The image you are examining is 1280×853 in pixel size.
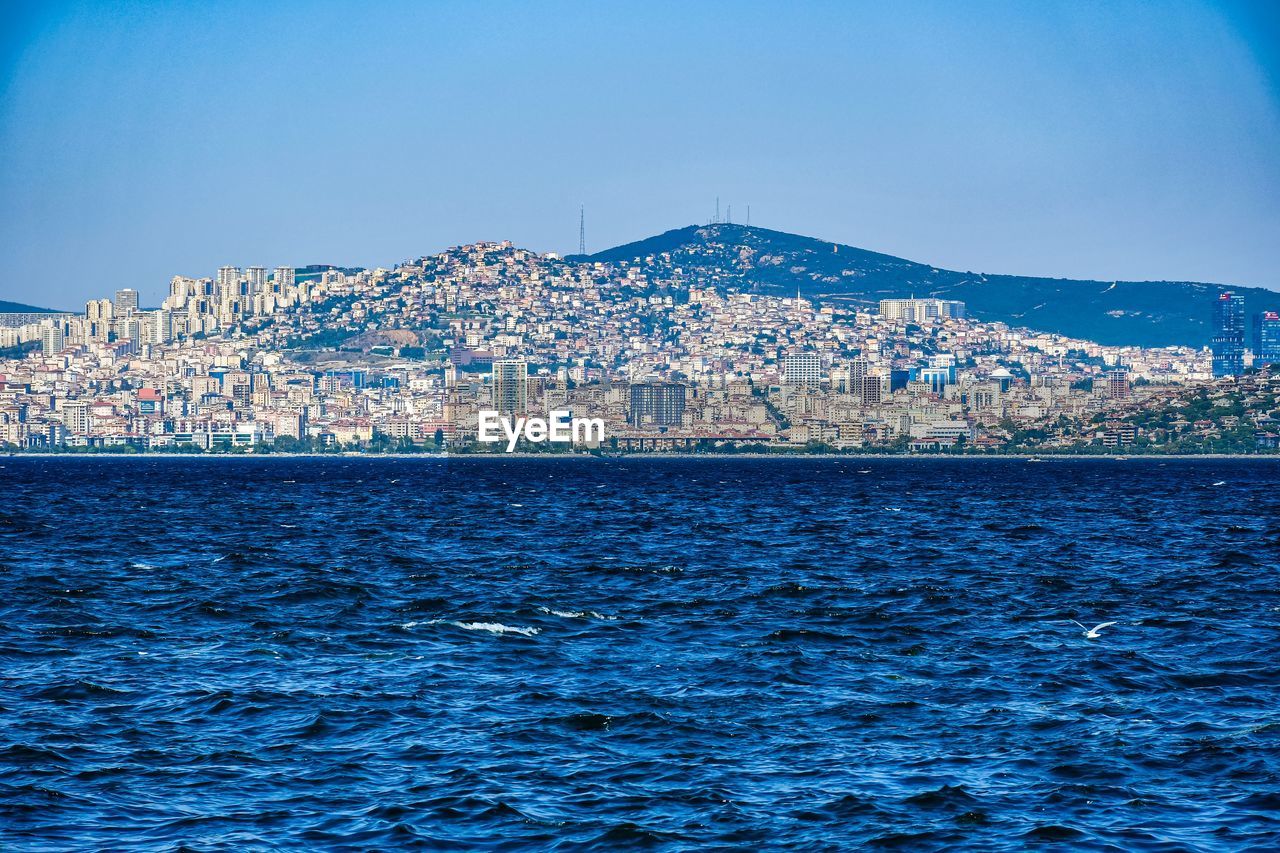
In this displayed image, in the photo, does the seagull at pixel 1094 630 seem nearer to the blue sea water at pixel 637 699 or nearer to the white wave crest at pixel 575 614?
the blue sea water at pixel 637 699

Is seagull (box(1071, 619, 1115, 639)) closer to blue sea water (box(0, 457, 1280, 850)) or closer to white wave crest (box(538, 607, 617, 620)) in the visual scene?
blue sea water (box(0, 457, 1280, 850))

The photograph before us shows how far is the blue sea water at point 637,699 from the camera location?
19.2 metres

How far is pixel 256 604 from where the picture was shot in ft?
128

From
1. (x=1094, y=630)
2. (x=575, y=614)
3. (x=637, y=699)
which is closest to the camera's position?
(x=637, y=699)

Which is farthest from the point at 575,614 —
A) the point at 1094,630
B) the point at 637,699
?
the point at 1094,630

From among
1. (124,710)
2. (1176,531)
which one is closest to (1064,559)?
(1176,531)

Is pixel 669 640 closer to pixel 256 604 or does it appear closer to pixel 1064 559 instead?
pixel 256 604

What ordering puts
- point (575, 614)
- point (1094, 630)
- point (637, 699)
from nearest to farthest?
1. point (637, 699)
2. point (1094, 630)
3. point (575, 614)

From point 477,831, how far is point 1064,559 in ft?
126

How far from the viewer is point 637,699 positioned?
2612 cm

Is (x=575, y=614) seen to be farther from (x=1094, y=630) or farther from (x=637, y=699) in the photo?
(x=1094, y=630)

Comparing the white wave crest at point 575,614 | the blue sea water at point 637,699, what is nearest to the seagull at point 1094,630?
the blue sea water at point 637,699

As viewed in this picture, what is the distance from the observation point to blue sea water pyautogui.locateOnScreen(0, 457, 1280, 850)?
19.2 metres

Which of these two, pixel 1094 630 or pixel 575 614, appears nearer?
pixel 1094 630
